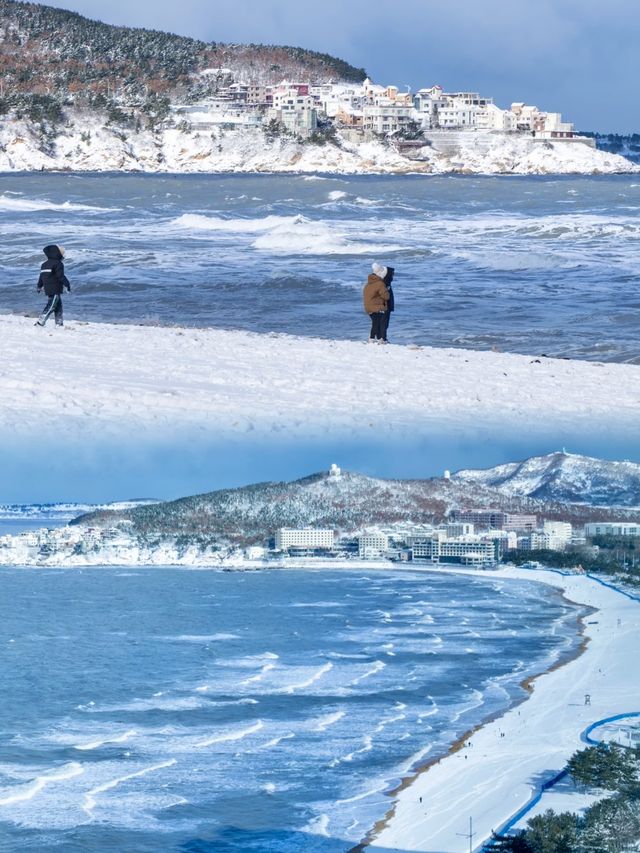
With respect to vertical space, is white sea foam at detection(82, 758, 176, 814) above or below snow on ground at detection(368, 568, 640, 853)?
below

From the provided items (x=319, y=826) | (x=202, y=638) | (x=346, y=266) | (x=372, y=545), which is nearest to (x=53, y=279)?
(x=372, y=545)

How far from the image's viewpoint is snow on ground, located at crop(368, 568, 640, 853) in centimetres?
727

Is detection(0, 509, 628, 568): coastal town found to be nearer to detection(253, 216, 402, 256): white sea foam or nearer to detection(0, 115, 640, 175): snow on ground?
detection(253, 216, 402, 256): white sea foam

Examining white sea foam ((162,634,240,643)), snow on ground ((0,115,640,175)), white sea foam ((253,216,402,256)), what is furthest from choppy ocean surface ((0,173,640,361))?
snow on ground ((0,115,640,175))

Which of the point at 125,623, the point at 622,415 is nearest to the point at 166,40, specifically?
the point at 125,623

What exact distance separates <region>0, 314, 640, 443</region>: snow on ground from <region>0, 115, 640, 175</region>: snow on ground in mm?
67248

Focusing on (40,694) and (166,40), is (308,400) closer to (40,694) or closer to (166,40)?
(40,694)

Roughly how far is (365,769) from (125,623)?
7.46m

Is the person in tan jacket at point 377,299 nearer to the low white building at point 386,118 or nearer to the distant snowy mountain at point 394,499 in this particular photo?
the distant snowy mountain at point 394,499

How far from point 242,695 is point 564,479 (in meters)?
4.00

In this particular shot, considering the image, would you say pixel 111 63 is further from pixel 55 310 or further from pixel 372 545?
pixel 372 545

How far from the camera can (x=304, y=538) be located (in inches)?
384

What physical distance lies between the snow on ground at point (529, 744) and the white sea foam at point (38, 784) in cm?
191

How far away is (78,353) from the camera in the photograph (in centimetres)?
1009
